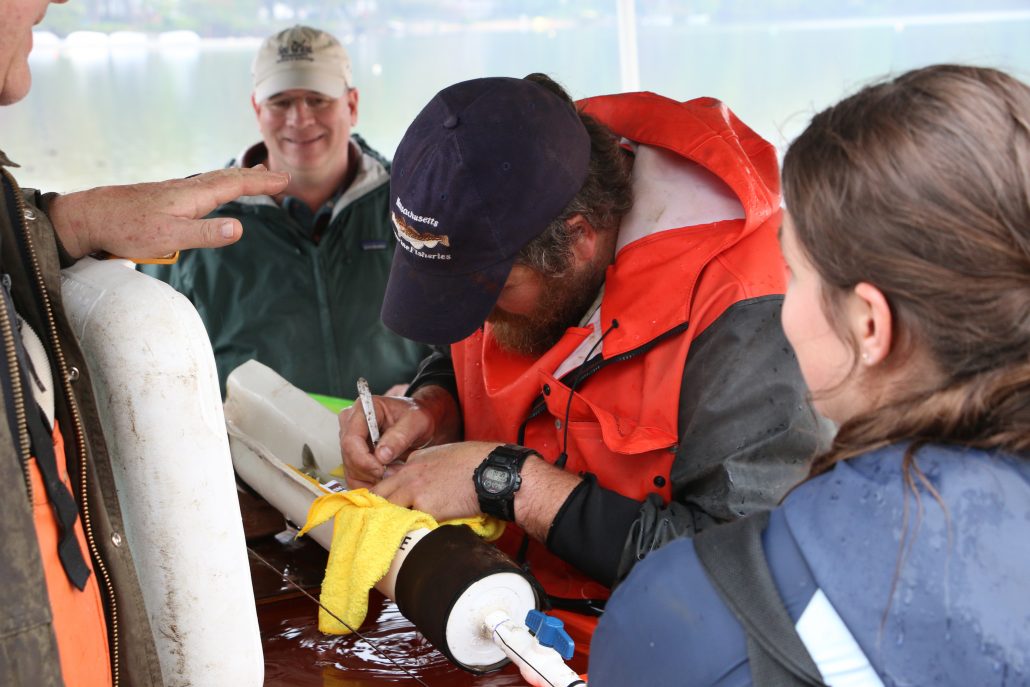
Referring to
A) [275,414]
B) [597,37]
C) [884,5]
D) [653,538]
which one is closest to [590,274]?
[653,538]

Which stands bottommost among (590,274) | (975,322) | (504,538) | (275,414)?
(504,538)

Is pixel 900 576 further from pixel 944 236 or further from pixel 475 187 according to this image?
pixel 475 187

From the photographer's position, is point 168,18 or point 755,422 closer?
point 755,422

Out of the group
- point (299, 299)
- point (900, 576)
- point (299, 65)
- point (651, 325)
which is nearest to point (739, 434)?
point (651, 325)

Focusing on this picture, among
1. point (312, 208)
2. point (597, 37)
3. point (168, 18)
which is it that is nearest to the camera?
point (312, 208)

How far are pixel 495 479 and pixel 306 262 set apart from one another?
177cm

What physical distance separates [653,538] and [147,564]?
0.72m

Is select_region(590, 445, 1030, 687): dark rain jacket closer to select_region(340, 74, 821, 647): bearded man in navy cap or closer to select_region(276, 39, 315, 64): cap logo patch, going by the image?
select_region(340, 74, 821, 647): bearded man in navy cap

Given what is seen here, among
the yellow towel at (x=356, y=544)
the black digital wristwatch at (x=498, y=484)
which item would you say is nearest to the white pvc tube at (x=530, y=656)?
the yellow towel at (x=356, y=544)

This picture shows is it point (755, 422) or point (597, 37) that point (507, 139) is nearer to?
point (755, 422)

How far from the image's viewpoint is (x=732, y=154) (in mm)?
1669

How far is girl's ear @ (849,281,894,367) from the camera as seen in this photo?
2.75ft

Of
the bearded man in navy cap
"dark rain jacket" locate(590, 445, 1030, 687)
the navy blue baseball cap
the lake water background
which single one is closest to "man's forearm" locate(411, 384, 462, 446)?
the bearded man in navy cap

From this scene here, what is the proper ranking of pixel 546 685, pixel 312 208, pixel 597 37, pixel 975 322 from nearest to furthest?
pixel 975 322, pixel 546 685, pixel 312 208, pixel 597 37
